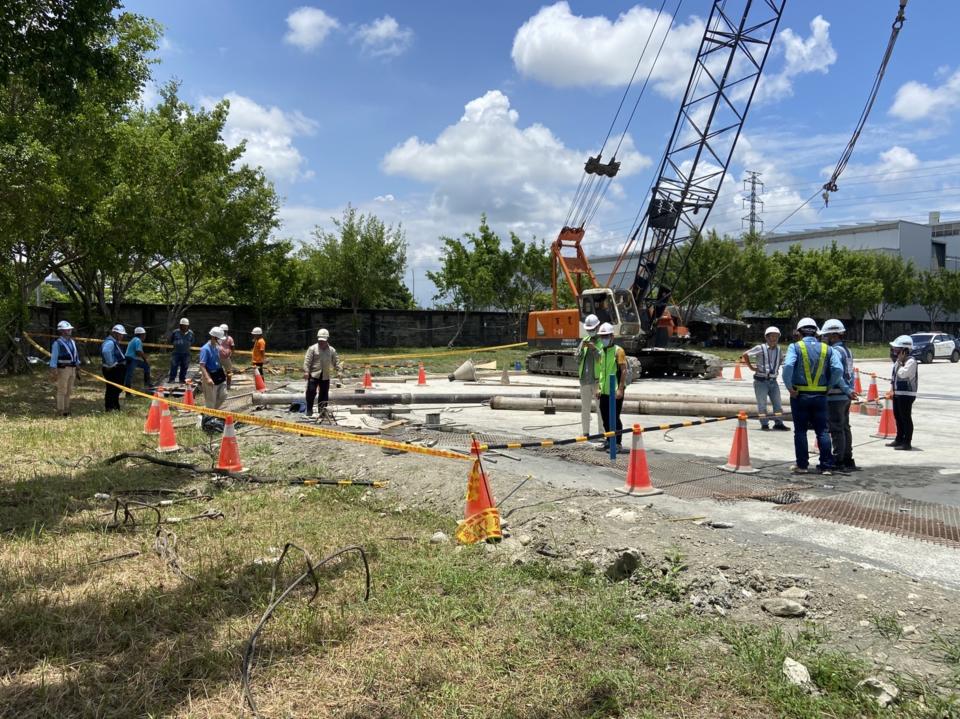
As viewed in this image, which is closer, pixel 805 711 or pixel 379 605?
pixel 805 711

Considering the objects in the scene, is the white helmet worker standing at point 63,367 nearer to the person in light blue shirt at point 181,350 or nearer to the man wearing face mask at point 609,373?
the person in light blue shirt at point 181,350

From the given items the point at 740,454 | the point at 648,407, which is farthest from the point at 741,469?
the point at 648,407

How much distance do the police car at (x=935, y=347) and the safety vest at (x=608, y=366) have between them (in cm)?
3030

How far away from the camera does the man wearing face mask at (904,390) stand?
9.76 m

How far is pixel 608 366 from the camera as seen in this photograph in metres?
9.27

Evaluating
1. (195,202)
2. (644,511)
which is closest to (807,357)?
(644,511)

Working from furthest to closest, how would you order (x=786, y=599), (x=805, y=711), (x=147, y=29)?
(x=147, y=29) → (x=786, y=599) → (x=805, y=711)

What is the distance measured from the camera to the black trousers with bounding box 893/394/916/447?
32.2 ft

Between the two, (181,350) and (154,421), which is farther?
(181,350)

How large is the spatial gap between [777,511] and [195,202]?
72.6ft

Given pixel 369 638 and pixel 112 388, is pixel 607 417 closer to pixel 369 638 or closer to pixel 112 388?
pixel 369 638

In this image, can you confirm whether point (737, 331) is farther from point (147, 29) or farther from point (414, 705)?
point (414, 705)

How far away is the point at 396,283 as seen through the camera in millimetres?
40781

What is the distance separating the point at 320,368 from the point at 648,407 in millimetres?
6412
